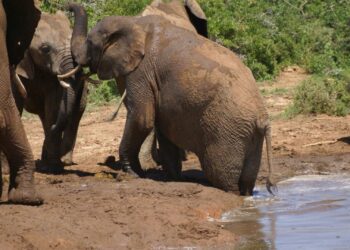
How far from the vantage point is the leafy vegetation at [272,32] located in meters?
15.4

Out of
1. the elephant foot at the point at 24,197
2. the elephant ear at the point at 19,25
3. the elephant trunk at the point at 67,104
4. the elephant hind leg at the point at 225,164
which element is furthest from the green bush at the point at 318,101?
the elephant foot at the point at 24,197

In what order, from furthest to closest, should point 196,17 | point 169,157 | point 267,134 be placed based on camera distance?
point 196,17 < point 169,157 < point 267,134

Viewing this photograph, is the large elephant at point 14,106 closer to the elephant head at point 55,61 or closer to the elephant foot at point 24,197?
the elephant foot at point 24,197

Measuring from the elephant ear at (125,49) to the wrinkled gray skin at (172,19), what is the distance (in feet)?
3.01

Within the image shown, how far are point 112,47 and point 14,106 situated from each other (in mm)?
2691

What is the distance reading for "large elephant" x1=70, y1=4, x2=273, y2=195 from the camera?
8461mm

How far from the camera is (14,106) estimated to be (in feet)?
22.2

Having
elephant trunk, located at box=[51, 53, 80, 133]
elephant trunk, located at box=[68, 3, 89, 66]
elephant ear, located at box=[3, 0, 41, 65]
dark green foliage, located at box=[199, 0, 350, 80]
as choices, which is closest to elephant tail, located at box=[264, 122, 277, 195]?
elephant trunk, located at box=[68, 3, 89, 66]

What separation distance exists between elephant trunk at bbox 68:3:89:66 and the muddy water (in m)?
1.95

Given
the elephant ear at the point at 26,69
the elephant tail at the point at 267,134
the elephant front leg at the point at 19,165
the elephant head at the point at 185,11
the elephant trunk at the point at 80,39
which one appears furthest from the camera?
the elephant head at the point at 185,11

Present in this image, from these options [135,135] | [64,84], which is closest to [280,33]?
[64,84]

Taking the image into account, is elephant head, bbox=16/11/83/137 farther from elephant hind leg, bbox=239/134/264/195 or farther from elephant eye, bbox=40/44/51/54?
elephant hind leg, bbox=239/134/264/195

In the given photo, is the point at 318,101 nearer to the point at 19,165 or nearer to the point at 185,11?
the point at 185,11


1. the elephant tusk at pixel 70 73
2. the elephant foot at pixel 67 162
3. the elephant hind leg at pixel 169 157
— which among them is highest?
the elephant tusk at pixel 70 73
